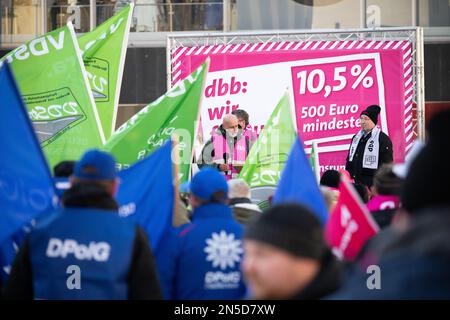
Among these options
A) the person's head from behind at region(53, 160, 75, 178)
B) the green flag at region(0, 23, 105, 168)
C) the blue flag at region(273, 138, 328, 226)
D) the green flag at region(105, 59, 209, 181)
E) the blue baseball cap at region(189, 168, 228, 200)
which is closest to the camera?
the blue flag at region(273, 138, 328, 226)

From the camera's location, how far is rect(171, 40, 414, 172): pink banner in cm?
1387

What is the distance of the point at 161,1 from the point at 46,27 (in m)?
2.44

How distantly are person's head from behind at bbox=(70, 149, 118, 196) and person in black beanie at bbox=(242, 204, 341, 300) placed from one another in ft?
5.33

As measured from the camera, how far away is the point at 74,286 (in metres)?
4.15

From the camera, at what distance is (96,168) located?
445cm

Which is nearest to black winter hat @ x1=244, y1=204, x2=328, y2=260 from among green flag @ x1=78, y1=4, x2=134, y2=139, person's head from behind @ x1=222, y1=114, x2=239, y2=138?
green flag @ x1=78, y1=4, x2=134, y2=139

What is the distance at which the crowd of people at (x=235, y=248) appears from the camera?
6.67ft

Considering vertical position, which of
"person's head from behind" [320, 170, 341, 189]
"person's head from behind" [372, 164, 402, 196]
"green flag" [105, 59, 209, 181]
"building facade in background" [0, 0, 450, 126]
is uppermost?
"building facade in background" [0, 0, 450, 126]

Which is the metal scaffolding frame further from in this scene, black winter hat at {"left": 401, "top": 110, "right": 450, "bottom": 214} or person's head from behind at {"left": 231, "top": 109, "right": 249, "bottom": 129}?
black winter hat at {"left": 401, "top": 110, "right": 450, "bottom": 214}

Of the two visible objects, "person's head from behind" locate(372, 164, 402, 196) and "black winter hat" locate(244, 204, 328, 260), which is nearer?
"black winter hat" locate(244, 204, 328, 260)

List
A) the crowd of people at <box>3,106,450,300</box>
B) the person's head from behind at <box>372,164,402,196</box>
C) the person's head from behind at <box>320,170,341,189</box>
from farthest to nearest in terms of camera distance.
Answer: the person's head from behind at <box>320,170,341,189</box> < the person's head from behind at <box>372,164,402,196</box> < the crowd of people at <box>3,106,450,300</box>

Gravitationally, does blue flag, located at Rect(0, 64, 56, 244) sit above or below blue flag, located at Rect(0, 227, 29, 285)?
above

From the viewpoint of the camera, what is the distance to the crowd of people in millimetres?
2033

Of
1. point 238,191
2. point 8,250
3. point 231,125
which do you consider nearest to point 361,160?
point 231,125
